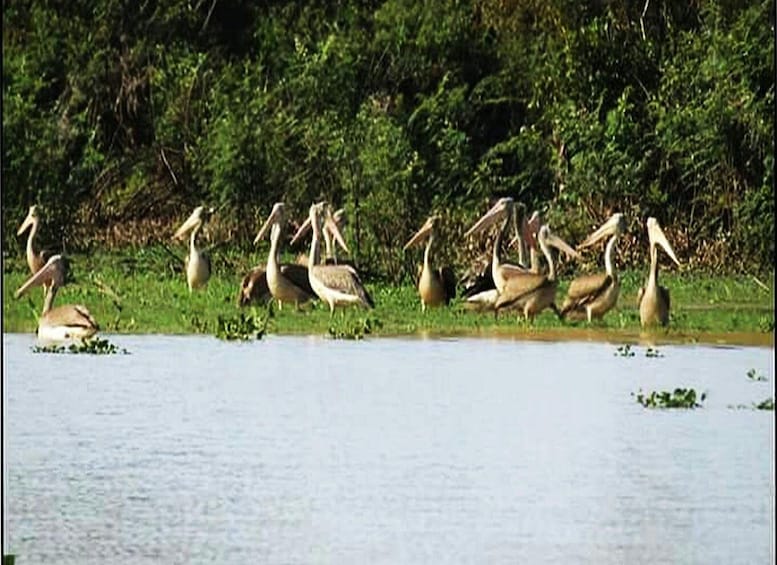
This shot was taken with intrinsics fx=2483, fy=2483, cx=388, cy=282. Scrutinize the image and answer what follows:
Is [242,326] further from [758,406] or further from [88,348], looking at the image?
[758,406]

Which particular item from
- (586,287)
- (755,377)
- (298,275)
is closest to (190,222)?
(298,275)

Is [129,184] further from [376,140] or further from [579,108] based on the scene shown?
[579,108]

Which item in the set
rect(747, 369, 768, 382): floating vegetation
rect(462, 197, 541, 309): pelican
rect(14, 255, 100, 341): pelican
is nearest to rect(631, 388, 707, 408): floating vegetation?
rect(747, 369, 768, 382): floating vegetation

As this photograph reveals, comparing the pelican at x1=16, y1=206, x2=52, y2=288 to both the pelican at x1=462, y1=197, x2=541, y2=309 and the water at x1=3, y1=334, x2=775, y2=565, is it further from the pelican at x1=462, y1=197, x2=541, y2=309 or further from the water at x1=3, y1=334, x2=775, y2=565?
the pelican at x1=462, y1=197, x2=541, y2=309

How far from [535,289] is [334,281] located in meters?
0.60

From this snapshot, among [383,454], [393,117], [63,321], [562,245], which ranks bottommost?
[383,454]

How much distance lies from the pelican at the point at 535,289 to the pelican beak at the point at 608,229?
66 millimetres

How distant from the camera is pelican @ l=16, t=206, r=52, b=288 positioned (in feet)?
24.7

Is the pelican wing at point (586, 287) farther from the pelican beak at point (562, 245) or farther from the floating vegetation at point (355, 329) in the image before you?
the floating vegetation at point (355, 329)

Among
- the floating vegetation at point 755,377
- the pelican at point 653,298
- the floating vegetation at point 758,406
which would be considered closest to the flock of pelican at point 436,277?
the pelican at point 653,298

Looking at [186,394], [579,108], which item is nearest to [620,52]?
[579,108]

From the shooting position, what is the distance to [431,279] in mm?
7203

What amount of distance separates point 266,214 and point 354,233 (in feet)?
0.98

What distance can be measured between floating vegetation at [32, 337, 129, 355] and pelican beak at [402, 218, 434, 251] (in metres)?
0.91
